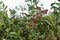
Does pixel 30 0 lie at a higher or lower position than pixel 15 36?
higher

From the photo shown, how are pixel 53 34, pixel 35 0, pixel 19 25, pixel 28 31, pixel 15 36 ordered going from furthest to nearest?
pixel 35 0 → pixel 19 25 → pixel 28 31 → pixel 15 36 → pixel 53 34

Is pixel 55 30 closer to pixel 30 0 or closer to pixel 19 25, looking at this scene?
pixel 19 25

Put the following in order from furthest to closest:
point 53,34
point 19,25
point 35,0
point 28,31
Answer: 1. point 35,0
2. point 19,25
3. point 28,31
4. point 53,34

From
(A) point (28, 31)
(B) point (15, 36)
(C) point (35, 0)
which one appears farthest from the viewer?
(C) point (35, 0)

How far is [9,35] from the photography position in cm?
120

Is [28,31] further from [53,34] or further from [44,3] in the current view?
[44,3]

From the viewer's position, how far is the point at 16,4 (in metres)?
2.30

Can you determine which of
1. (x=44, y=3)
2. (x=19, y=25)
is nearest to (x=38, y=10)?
(x=19, y=25)

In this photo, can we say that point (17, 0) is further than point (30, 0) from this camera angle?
Yes

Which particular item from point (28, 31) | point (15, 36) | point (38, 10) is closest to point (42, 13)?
point (38, 10)

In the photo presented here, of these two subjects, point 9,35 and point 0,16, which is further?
point 0,16

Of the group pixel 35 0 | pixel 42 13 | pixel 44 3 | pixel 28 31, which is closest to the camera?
pixel 28 31

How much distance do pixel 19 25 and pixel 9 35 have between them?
0.96 ft

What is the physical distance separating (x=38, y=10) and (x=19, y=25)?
0.30 m
